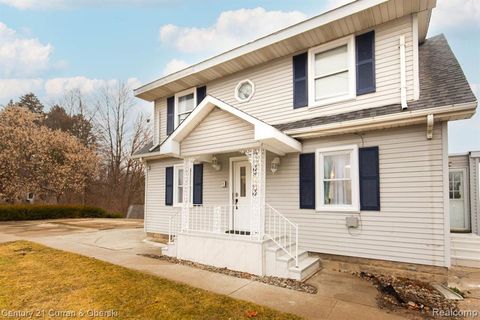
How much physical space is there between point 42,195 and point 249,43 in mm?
18863

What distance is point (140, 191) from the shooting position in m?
23.8

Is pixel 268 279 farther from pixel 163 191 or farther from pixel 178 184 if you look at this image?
pixel 163 191

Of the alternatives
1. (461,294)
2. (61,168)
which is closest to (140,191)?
(61,168)

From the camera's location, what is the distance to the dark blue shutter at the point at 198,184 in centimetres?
855

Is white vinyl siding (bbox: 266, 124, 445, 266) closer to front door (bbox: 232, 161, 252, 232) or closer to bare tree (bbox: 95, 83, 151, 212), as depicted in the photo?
front door (bbox: 232, 161, 252, 232)

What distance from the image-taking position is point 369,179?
19.1 feet

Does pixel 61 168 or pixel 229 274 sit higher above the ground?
pixel 61 168

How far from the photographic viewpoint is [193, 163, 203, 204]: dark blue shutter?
855 cm

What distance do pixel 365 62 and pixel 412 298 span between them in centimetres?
468

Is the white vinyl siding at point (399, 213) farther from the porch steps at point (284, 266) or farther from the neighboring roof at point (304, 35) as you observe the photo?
the neighboring roof at point (304, 35)

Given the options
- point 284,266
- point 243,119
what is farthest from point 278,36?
point 284,266

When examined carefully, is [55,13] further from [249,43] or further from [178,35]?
[249,43]

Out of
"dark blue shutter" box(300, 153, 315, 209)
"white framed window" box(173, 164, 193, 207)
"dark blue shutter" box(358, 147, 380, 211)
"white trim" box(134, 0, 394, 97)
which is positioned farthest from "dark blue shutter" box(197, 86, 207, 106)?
"dark blue shutter" box(358, 147, 380, 211)

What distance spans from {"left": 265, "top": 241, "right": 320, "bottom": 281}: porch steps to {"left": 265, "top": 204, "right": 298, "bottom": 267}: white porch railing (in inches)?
4.5
